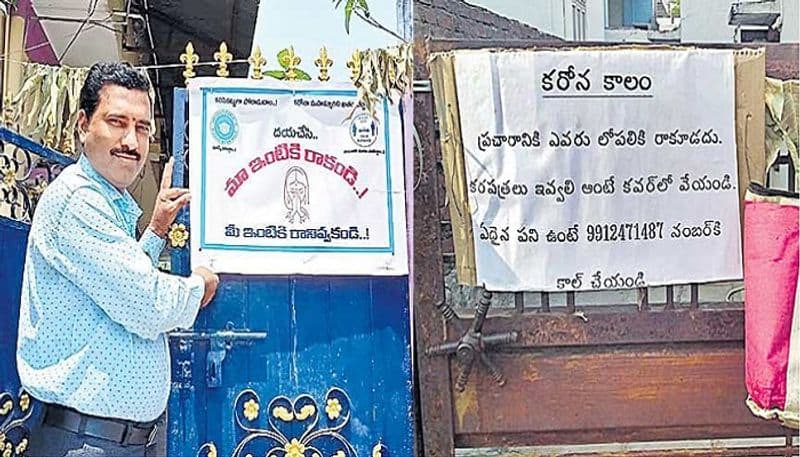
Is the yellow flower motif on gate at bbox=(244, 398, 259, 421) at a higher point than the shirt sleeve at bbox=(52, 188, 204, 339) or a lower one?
lower

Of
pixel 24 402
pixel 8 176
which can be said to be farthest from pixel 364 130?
pixel 24 402

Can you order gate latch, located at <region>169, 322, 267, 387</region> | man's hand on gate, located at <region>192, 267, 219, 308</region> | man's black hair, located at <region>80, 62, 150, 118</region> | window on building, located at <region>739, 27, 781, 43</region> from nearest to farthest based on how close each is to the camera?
man's black hair, located at <region>80, 62, 150, 118</region> → man's hand on gate, located at <region>192, 267, 219, 308</region> → gate latch, located at <region>169, 322, 267, 387</region> → window on building, located at <region>739, 27, 781, 43</region>

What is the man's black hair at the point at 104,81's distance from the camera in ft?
8.52

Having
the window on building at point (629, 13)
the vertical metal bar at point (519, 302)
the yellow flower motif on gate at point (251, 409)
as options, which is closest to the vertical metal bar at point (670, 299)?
the vertical metal bar at point (519, 302)

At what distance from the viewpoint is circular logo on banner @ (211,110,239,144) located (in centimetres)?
296

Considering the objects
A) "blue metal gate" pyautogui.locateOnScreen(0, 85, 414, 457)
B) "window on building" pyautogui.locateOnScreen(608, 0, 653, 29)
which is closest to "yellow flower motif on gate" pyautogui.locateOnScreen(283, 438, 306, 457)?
"blue metal gate" pyautogui.locateOnScreen(0, 85, 414, 457)

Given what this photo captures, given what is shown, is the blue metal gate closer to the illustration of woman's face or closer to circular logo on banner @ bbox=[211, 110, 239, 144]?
circular logo on banner @ bbox=[211, 110, 239, 144]

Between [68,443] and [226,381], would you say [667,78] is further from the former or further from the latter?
[68,443]

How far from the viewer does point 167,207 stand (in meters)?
2.90

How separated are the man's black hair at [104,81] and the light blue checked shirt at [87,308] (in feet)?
1.00

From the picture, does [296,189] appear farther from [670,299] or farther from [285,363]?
[670,299]

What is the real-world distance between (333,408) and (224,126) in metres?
1.10

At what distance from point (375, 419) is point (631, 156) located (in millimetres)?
1328

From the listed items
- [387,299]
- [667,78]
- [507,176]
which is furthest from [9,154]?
[667,78]
